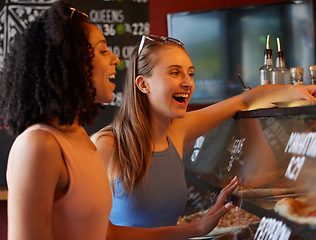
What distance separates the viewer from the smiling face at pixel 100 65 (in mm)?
915

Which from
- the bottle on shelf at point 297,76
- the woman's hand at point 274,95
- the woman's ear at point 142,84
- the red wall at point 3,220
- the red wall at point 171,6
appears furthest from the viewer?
the red wall at point 171,6

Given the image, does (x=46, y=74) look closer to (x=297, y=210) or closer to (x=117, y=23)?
(x=297, y=210)

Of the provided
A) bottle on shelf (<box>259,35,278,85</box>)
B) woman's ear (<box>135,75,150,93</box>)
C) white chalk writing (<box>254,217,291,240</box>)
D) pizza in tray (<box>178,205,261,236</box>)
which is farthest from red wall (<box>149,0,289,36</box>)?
white chalk writing (<box>254,217,291,240</box>)

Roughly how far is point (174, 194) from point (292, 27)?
224cm

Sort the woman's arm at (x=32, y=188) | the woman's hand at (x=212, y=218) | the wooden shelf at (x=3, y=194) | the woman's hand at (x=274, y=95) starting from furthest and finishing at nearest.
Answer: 1. the wooden shelf at (x=3, y=194)
2. the woman's hand at (x=274, y=95)
3. the woman's hand at (x=212, y=218)
4. the woman's arm at (x=32, y=188)

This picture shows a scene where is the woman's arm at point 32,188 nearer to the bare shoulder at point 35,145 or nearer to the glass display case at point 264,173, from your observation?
the bare shoulder at point 35,145

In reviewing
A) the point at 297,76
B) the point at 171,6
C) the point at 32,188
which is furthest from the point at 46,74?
the point at 171,6

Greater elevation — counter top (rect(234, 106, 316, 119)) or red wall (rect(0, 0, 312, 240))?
red wall (rect(0, 0, 312, 240))

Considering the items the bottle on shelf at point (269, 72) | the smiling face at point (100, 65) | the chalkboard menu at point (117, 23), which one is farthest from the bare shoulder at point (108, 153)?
A: the chalkboard menu at point (117, 23)

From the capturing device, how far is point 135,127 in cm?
149

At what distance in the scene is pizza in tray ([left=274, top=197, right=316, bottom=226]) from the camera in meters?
0.99

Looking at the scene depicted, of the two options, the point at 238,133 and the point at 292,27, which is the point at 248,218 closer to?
the point at 238,133

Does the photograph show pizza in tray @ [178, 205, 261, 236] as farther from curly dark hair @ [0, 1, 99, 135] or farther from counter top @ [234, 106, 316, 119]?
curly dark hair @ [0, 1, 99, 135]

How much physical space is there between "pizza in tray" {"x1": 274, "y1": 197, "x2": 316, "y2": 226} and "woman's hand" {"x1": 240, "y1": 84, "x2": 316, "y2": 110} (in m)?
0.43
